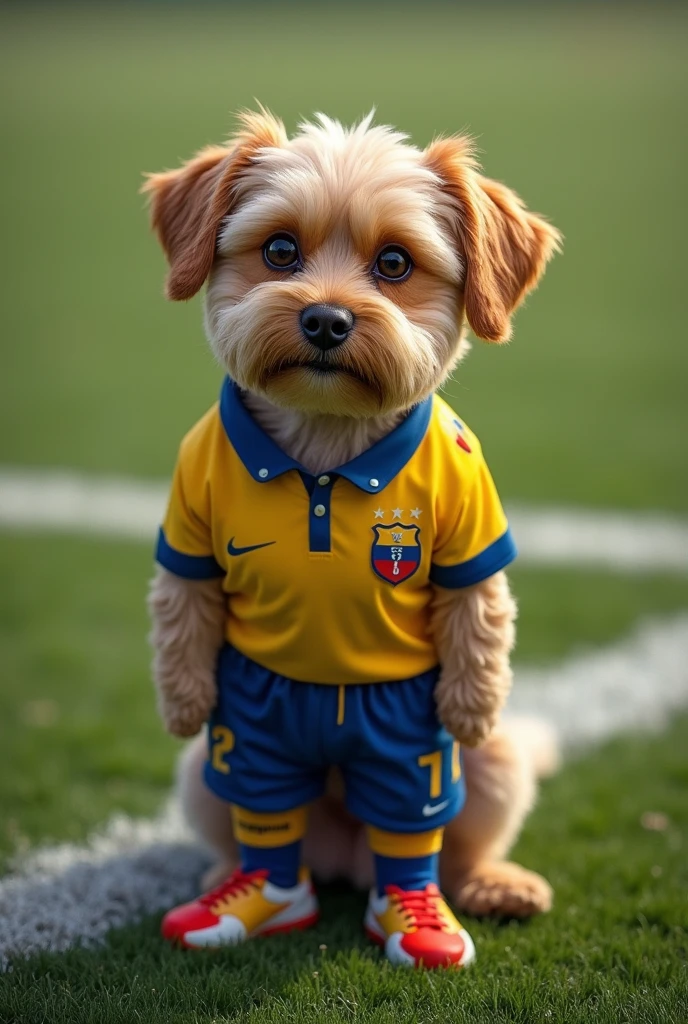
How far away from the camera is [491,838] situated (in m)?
3.57

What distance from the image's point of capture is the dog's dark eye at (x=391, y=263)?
9.70 ft

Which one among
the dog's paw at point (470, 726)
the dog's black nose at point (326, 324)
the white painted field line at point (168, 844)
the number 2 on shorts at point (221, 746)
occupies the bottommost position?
the white painted field line at point (168, 844)

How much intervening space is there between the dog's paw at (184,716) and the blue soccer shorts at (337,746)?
0.06m

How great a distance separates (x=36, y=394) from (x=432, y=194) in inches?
297

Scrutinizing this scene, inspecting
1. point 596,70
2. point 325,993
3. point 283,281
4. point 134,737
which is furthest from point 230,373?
point 596,70

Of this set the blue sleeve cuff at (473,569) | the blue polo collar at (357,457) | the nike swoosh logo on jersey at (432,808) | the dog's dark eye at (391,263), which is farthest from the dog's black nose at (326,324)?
the nike swoosh logo on jersey at (432,808)

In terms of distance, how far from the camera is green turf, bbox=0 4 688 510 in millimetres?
8992

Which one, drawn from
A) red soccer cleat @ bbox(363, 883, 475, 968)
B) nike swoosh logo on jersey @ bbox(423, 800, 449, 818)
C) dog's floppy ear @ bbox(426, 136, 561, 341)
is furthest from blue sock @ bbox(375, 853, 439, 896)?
dog's floppy ear @ bbox(426, 136, 561, 341)

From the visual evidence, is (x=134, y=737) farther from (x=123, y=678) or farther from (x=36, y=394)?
(x=36, y=394)

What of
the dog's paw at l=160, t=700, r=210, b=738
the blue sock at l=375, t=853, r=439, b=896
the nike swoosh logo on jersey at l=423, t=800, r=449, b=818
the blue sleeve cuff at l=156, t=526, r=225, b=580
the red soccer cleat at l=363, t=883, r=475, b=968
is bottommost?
the red soccer cleat at l=363, t=883, r=475, b=968

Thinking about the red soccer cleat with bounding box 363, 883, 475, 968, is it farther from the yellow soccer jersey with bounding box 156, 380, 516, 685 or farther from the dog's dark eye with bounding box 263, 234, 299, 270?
the dog's dark eye with bounding box 263, 234, 299, 270

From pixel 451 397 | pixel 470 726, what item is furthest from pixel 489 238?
pixel 451 397

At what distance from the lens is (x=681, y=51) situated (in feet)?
112

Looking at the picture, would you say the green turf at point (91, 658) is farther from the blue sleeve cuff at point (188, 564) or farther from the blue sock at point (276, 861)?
the blue sleeve cuff at point (188, 564)
